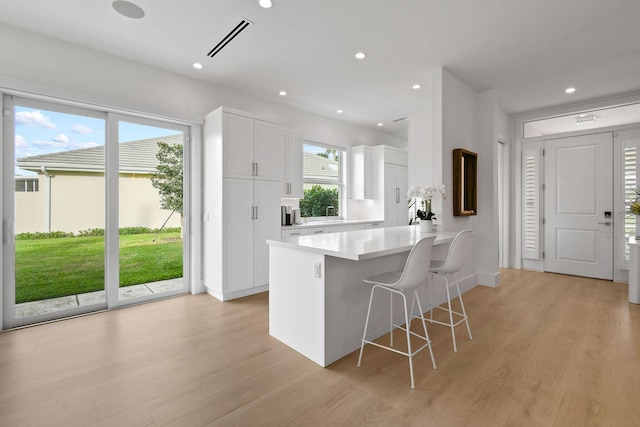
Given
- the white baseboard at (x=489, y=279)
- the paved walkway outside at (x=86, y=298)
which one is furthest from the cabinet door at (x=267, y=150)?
the white baseboard at (x=489, y=279)

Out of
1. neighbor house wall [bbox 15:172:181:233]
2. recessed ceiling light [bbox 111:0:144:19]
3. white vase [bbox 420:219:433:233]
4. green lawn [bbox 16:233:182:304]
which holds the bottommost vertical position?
green lawn [bbox 16:233:182:304]

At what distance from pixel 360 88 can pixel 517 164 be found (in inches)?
136

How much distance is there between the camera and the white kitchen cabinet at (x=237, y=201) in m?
3.79

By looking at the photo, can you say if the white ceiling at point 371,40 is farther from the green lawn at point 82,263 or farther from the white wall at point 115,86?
the green lawn at point 82,263

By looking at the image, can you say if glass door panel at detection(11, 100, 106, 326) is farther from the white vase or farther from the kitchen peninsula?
the white vase

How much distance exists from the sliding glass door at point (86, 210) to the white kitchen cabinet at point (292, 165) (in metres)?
1.46

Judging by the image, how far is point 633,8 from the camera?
2584 millimetres

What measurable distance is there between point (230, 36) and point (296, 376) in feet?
10.3

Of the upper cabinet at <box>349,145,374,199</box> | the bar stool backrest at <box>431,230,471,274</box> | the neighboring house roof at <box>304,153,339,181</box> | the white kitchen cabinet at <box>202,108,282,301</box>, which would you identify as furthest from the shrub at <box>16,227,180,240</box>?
the upper cabinet at <box>349,145,374,199</box>

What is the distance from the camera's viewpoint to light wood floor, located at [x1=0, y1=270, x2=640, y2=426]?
174 centimetres

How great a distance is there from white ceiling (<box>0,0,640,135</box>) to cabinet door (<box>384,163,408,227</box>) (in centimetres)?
209

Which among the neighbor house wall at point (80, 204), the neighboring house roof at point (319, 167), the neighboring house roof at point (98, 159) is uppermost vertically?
the neighboring house roof at point (319, 167)

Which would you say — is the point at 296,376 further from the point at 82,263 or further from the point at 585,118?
the point at 585,118

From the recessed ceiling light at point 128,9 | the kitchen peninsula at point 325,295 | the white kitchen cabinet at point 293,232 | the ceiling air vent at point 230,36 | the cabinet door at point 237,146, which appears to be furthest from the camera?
the white kitchen cabinet at point 293,232
